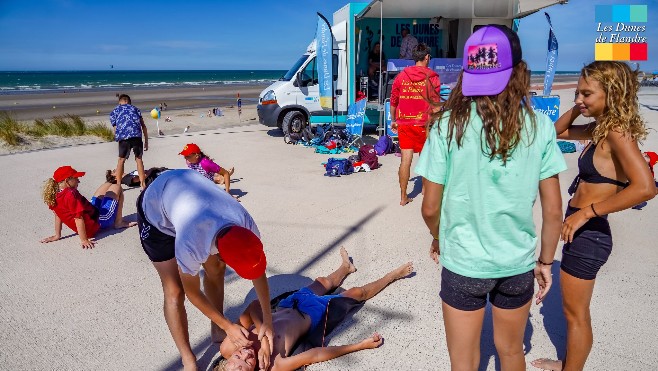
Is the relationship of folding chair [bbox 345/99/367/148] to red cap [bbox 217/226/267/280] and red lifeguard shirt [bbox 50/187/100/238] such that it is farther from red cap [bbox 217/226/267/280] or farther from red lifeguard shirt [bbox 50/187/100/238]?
red cap [bbox 217/226/267/280]

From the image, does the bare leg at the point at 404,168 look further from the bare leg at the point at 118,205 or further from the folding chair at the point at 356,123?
the folding chair at the point at 356,123

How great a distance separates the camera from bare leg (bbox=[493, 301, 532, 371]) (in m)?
1.94

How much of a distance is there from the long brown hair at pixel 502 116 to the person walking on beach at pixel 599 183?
2.47 feet

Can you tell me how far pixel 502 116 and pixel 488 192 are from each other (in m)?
0.30

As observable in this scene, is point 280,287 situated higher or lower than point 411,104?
lower

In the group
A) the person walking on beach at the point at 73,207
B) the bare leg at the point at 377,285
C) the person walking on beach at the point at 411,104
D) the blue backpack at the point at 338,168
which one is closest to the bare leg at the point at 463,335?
the bare leg at the point at 377,285

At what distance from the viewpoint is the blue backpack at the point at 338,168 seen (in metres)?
8.16

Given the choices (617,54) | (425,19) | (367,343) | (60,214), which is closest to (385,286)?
(367,343)

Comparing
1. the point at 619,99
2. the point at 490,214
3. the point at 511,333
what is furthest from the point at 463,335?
the point at 619,99

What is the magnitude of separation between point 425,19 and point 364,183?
9129mm

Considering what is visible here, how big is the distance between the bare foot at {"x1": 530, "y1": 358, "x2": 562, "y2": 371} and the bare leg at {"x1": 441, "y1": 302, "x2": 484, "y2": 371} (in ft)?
3.53

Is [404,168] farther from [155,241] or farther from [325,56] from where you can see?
[325,56]

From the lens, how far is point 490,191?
5.83 ft

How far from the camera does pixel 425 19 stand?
47.7 ft
